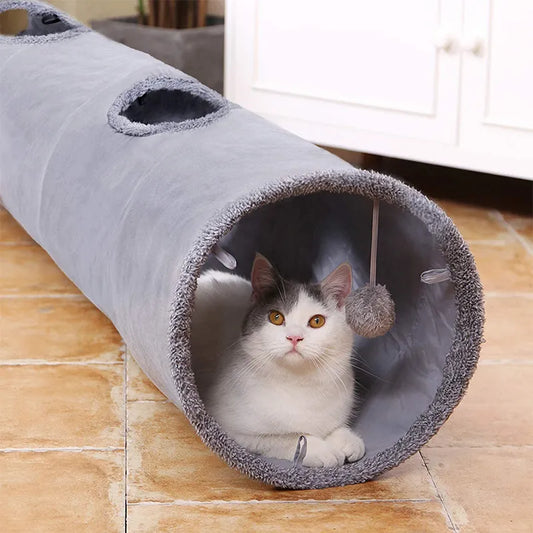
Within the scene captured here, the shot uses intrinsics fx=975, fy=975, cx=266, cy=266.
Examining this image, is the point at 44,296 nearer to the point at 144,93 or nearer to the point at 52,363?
the point at 52,363

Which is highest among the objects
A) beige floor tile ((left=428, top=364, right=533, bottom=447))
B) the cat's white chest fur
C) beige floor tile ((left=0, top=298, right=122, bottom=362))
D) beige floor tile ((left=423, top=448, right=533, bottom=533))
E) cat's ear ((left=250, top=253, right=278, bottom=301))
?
cat's ear ((left=250, top=253, right=278, bottom=301))

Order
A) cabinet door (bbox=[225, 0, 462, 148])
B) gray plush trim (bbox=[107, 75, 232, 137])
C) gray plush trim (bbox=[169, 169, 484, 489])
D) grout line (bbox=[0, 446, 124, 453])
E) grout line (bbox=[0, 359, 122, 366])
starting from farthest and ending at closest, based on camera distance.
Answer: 1. cabinet door (bbox=[225, 0, 462, 148])
2. grout line (bbox=[0, 359, 122, 366])
3. gray plush trim (bbox=[107, 75, 232, 137])
4. grout line (bbox=[0, 446, 124, 453])
5. gray plush trim (bbox=[169, 169, 484, 489])

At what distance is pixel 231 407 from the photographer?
1330 mm

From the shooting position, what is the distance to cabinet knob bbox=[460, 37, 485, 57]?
2.21 m

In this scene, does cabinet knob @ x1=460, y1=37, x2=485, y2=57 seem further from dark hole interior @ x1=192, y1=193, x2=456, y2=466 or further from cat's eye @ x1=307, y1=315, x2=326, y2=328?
cat's eye @ x1=307, y1=315, x2=326, y2=328

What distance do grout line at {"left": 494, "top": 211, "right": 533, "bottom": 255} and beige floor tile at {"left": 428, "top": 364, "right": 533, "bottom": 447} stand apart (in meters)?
0.62

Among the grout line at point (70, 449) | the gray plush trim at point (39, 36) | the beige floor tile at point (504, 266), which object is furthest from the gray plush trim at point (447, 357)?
the gray plush trim at point (39, 36)

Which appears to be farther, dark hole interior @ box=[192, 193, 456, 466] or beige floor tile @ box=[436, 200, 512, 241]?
beige floor tile @ box=[436, 200, 512, 241]

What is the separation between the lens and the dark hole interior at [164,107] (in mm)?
1709

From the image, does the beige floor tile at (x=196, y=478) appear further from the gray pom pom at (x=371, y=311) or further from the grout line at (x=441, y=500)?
the gray pom pom at (x=371, y=311)

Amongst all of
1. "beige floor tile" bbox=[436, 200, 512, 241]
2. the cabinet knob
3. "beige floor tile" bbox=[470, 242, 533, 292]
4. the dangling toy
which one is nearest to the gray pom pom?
the dangling toy

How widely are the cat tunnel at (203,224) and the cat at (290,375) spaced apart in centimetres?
4

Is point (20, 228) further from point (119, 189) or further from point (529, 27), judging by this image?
point (529, 27)

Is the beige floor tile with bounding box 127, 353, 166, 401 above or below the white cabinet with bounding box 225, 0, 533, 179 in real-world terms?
below
